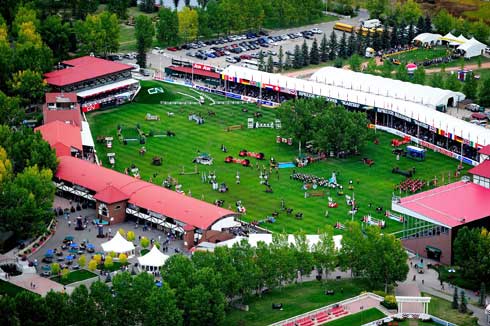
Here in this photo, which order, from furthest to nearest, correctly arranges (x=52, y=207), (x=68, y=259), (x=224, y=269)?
1. (x=52, y=207)
2. (x=68, y=259)
3. (x=224, y=269)

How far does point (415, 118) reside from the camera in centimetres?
18575

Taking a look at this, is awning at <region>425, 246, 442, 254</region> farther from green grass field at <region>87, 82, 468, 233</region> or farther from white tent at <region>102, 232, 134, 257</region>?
white tent at <region>102, 232, 134, 257</region>

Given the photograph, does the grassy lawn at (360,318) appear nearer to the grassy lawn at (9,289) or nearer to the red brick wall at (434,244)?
the red brick wall at (434,244)

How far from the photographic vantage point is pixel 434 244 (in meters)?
146

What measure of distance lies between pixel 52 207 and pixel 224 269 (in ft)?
119

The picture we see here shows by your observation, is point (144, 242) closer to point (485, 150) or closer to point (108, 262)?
point (108, 262)

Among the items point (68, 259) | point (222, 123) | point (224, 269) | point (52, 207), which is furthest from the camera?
point (222, 123)

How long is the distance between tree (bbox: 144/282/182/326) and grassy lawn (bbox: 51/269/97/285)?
59.2 feet

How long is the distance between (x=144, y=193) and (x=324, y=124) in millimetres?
31971

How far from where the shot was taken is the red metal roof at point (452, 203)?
146750mm

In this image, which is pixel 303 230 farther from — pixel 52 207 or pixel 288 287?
pixel 52 207

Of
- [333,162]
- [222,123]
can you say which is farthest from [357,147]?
[222,123]

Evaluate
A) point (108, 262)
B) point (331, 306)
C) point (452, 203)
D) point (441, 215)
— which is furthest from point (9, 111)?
point (331, 306)

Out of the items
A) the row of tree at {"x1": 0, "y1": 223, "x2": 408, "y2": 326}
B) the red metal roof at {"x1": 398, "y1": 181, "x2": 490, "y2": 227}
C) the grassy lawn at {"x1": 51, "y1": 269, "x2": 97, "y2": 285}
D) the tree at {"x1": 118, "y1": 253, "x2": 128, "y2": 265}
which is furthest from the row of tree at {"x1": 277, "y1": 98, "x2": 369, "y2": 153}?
the grassy lawn at {"x1": 51, "y1": 269, "x2": 97, "y2": 285}
